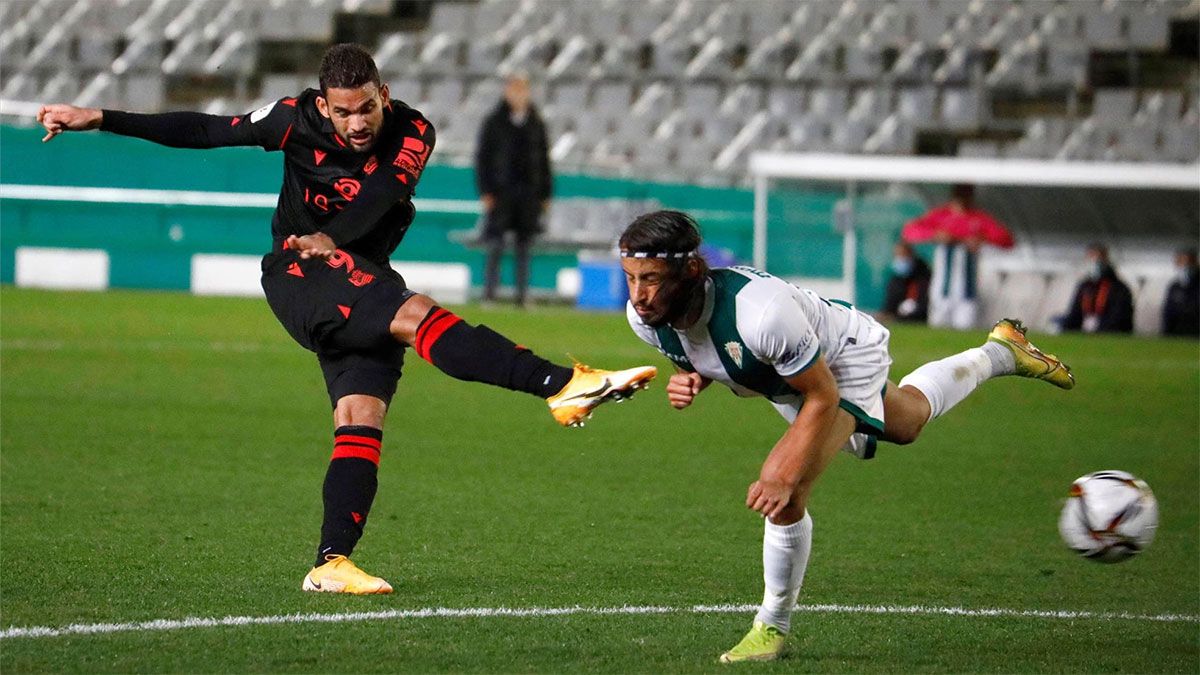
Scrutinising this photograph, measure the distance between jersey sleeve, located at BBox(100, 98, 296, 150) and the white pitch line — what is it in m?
1.72

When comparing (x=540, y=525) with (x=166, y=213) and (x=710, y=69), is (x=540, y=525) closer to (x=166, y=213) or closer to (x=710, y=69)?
(x=166, y=213)

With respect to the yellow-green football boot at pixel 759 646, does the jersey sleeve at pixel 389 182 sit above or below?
above

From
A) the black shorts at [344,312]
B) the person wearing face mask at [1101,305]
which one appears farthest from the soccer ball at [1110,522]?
the person wearing face mask at [1101,305]

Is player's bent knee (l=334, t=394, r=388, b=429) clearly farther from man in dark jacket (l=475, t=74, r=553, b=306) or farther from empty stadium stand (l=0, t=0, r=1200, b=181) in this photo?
empty stadium stand (l=0, t=0, r=1200, b=181)

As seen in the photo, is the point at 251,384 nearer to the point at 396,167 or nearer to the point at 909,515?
the point at 909,515

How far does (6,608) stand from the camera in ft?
17.4

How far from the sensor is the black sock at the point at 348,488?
5848 mm

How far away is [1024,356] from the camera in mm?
7082

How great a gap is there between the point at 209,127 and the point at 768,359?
2322 millimetres

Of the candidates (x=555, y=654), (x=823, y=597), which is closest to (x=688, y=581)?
(x=823, y=597)

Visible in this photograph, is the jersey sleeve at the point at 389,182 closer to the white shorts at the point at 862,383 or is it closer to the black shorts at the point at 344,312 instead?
the black shorts at the point at 344,312

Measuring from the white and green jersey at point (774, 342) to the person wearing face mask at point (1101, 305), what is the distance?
15050mm

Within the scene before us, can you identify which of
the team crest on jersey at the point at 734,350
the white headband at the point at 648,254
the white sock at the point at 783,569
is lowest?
the white sock at the point at 783,569

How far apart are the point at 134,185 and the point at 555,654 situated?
2015cm
